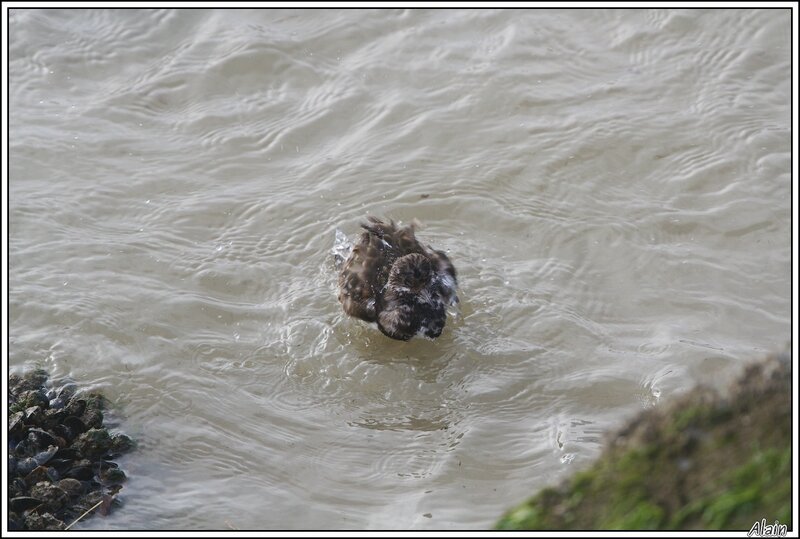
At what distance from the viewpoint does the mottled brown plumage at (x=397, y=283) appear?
7379 millimetres

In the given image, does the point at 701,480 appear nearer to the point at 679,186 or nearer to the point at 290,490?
the point at 290,490

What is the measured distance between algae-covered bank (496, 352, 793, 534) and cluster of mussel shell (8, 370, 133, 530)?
371 cm

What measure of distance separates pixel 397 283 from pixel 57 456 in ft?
9.79

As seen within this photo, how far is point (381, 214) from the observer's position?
884cm

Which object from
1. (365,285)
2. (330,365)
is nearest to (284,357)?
(330,365)

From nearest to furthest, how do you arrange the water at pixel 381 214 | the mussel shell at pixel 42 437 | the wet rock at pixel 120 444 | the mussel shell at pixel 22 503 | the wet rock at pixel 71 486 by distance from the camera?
the mussel shell at pixel 22 503
the wet rock at pixel 71 486
the mussel shell at pixel 42 437
the wet rock at pixel 120 444
the water at pixel 381 214

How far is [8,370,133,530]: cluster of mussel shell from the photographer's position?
219 inches

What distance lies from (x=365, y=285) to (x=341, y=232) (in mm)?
945

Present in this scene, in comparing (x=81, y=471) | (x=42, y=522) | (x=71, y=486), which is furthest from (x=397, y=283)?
(x=42, y=522)

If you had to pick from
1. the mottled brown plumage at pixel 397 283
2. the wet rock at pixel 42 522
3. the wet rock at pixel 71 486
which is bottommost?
the wet rock at pixel 42 522

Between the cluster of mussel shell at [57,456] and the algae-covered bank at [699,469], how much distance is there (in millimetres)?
3713

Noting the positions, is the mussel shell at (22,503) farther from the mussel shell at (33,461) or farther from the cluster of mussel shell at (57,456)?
the mussel shell at (33,461)

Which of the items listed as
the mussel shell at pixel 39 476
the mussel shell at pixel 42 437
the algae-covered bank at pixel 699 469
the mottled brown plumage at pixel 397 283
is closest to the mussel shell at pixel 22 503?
the mussel shell at pixel 39 476

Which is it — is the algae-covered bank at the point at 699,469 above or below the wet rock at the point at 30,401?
above
